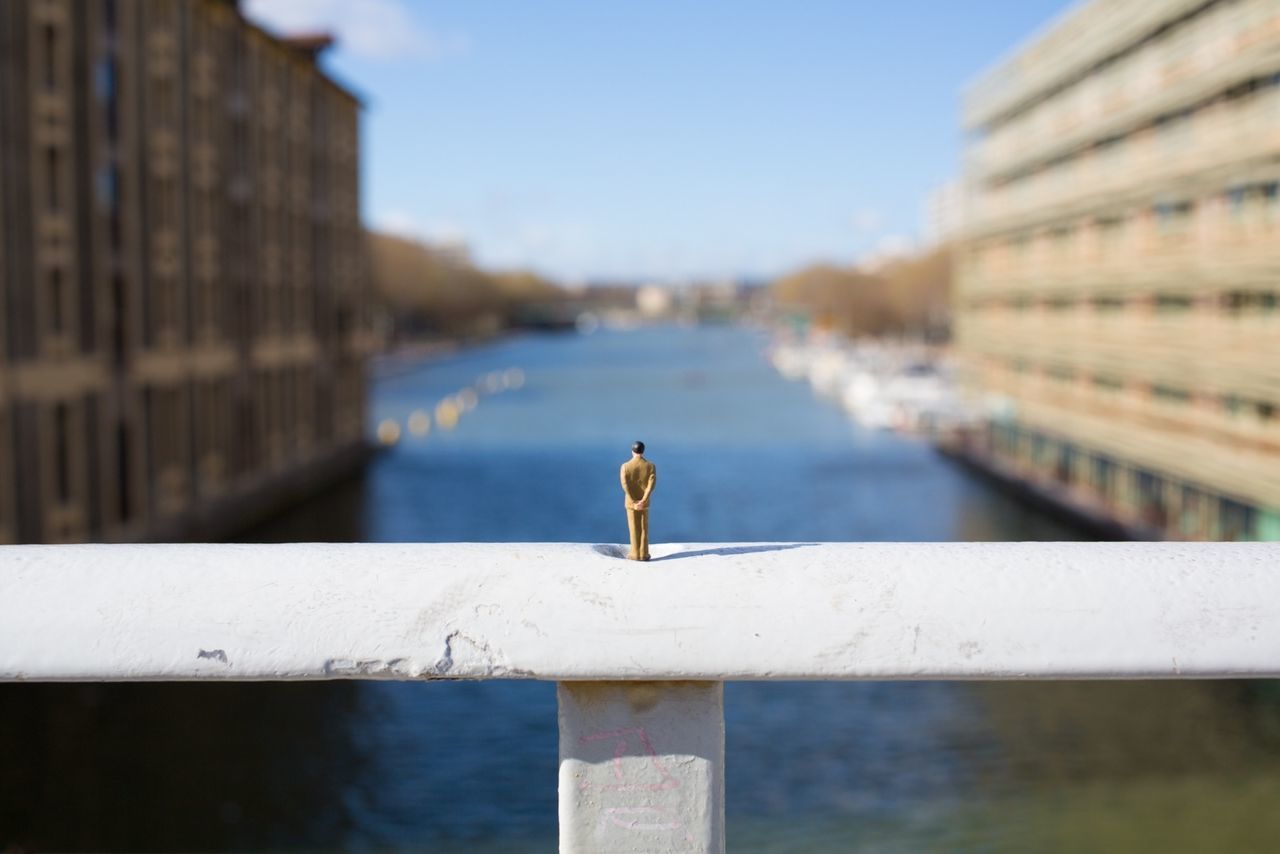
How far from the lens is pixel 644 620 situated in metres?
2.60

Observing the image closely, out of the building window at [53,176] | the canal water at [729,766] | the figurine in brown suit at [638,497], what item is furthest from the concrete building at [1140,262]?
the figurine in brown suit at [638,497]

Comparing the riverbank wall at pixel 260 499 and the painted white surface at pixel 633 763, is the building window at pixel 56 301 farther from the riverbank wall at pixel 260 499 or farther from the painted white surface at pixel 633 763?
the painted white surface at pixel 633 763

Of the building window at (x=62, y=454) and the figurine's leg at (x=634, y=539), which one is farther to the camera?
the building window at (x=62, y=454)

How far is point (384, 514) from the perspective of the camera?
161 ft

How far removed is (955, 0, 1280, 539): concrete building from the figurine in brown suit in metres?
29.3

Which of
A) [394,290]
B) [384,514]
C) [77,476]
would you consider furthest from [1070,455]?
[394,290]

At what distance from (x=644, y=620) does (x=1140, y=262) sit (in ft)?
131

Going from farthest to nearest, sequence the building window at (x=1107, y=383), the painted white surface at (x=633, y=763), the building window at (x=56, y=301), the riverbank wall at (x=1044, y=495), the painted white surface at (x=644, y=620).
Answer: the building window at (x=1107, y=383)
the riverbank wall at (x=1044, y=495)
the building window at (x=56, y=301)
the painted white surface at (x=633, y=763)
the painted white surface at (x=644, y=620)

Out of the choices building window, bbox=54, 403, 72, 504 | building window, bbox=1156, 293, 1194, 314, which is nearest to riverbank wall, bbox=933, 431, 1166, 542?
building window, bbox=1156, 293, 1194, 314

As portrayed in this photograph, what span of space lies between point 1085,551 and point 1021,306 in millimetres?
54026

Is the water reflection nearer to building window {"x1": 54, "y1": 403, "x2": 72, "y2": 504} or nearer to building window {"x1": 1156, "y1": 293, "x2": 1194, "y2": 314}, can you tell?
building window {"x1": 54, "y1": 403, "x2": 72, "y2": 504}

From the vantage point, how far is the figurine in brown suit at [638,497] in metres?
2.73

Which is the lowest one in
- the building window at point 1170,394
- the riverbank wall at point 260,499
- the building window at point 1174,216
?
the riverbank wall at point 260,499

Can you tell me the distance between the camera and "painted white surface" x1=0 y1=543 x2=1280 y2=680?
2580 millimetres
